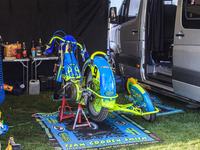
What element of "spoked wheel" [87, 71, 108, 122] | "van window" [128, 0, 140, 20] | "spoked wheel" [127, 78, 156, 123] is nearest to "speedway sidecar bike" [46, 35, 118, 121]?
"spoked wheel" [87, 71, 108, 122]

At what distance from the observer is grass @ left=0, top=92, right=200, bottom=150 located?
3480mm

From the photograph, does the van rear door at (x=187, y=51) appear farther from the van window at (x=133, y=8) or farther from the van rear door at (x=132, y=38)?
the van window at (x=133, y=8)

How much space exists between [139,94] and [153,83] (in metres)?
0.98

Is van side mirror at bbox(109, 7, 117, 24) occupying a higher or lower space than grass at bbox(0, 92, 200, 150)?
higher

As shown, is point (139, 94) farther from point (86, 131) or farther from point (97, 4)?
point (97, 4)

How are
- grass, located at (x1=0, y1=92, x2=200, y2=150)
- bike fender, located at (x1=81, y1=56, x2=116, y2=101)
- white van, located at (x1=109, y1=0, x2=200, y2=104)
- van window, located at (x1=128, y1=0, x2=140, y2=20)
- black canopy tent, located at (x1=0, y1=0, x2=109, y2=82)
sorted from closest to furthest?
grass, located at (x1=0, y1=92, x2=200, y2=150)
bike fender, located at (x1=81, y1=56, x2=116, y2=101)
white van, located at (x1=109, y1=0, x2=200, y2=104)
van window, located at (x1=128, y1=0, x2=140, y2=20)
black canopy tent, located at (x1=0, y1=0, x2=109, y2=82)

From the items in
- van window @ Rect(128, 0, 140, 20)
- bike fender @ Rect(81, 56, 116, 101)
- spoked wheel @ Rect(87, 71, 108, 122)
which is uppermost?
van window @ Rect(128, 0, 140, 20)

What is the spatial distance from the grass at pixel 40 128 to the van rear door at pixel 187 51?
0.45 metres

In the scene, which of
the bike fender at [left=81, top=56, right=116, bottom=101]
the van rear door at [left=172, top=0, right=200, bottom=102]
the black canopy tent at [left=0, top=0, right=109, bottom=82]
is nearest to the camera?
the bike fender at [left=81, top=56, right=116, bottom=101]

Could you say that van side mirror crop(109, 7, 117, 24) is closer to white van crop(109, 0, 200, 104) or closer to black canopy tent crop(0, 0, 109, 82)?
white van crop(109, 0, 200, 104)

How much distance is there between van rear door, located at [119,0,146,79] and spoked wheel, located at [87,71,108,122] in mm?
1563

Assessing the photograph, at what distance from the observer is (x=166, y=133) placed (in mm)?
3898

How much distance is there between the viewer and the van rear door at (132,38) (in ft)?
17.6

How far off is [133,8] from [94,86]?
2435 mm
